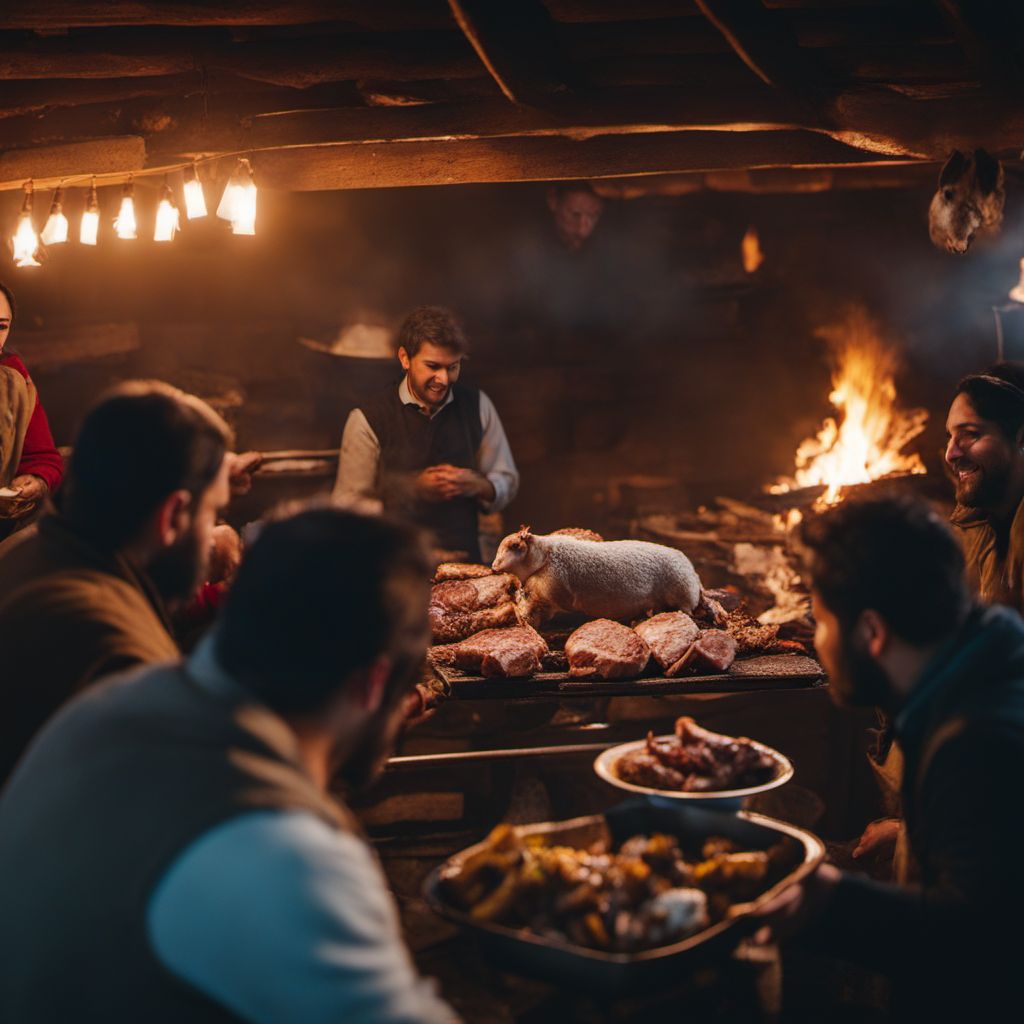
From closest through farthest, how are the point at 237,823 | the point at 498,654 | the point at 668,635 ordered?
the point at 237,823, the point at 498,654, the point at 668,635

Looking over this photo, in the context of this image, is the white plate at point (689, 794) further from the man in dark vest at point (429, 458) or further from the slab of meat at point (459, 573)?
the man in dark vest at point (429, 458)

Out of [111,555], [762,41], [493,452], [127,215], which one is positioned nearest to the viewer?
[111,555]

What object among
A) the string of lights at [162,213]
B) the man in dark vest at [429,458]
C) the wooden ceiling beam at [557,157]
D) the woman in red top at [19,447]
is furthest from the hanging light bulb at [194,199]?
the man in dark vest at [429,458]

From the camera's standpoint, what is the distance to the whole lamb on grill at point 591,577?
5.62 metres

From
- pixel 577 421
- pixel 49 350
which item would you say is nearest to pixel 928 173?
pixel 577 421

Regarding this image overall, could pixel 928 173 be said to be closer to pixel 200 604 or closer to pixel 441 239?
pixel 441 239

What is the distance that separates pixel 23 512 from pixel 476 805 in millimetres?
3255

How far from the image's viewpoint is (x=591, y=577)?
566 centimetres

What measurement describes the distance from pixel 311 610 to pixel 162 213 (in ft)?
16.1

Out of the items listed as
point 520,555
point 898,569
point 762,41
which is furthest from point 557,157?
point 898,569

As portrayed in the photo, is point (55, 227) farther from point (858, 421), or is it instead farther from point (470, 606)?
point (858, 421)

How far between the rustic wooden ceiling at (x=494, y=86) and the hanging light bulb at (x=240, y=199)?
0.93 ft

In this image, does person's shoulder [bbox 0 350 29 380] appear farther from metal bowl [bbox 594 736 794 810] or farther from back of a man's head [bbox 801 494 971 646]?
back of a man's head [bbox 801 494 971 646]

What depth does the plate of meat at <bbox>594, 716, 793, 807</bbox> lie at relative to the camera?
3.21 meters
